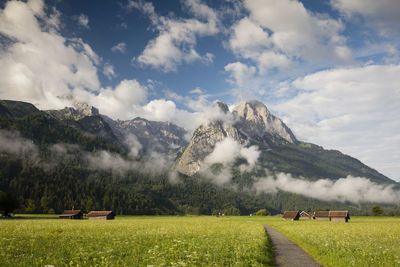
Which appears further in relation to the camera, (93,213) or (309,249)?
(93,213)

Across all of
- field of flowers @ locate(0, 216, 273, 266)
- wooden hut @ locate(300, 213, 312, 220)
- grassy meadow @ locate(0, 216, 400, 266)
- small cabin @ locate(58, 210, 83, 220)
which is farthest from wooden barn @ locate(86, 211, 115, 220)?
wooden hut @ locate(300, 213, 312, 220)

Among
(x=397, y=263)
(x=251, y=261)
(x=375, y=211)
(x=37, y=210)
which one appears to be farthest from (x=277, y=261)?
(x=375, y=211)

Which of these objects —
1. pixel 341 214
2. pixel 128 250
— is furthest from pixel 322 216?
pixel 128 250

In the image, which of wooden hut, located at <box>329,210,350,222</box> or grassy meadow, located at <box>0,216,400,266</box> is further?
wooden hut, located at <box>329,210,350,222</box>

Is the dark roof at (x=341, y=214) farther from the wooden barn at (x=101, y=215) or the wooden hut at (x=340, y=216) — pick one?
the wooden barn at (x=101, y=215)

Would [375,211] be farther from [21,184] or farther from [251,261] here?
[21,184]

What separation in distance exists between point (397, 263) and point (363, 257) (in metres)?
2.26

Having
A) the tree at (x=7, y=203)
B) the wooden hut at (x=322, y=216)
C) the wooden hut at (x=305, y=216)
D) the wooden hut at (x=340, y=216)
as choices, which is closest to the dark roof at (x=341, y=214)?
the wooden hut at (x=340, y=216)

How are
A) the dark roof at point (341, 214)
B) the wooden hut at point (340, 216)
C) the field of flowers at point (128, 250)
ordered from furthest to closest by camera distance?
1. the dark roof at point (341, 214)
2. the wooden hut at point (340, 216)
3. the field of flowers at point (128, 250)

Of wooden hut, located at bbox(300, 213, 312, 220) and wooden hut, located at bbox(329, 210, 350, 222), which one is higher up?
wooden hut, located at bbox(329, 210, 350, 222)

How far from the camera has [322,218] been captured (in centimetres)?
12775

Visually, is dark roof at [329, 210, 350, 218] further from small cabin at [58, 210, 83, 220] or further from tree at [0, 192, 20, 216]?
tree at [0, 192, 20, 216]

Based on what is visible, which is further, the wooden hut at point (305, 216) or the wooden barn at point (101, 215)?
the wooden hut at point (305, 216)

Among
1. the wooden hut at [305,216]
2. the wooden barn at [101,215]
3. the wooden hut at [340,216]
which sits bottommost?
the wooden hut at [305,216]
